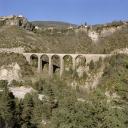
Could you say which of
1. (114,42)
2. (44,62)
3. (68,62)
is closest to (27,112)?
(68,62)

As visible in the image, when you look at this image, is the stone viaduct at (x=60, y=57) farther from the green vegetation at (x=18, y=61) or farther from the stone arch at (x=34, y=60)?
the green vegetation at (x=18, y=61)

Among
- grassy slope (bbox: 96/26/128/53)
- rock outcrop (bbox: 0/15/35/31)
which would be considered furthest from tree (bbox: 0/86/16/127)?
rock outcrop (bbox: 0/15/35/31)

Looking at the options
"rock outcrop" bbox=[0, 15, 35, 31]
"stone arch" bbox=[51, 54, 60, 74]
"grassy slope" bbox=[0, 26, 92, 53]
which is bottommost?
"stone arch" bbox=[51, 54, 60, 74]

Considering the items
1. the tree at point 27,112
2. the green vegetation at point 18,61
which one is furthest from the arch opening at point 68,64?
the tree at point 27,112

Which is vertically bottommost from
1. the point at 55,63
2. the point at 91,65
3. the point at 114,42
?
the point at 55,63

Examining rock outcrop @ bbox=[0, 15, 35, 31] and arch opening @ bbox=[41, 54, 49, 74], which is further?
rock outcrop @ bbox=[0, 15, 35, 31]

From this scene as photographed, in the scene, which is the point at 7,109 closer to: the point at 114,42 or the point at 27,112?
the point at 27,112

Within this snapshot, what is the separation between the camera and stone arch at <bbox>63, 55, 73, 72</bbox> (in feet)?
291

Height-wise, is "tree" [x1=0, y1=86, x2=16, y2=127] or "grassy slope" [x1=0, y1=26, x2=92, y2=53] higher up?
"grassy slope" [x1=0, y1=26, x2=92, y2=53]

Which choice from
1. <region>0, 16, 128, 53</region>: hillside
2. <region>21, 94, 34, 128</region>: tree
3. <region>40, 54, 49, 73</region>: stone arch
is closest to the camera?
<region>21, 94, 34, 128</region>: tree

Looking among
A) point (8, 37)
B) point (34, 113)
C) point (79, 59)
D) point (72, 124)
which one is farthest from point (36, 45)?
point (72, 124)

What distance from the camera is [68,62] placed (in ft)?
295

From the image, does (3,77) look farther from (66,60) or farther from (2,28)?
(2,28)

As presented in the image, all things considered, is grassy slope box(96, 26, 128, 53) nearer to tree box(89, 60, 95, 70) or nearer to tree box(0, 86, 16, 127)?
tree box(89, 60, 95, 70)
